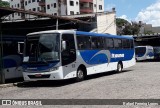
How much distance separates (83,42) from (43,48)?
3444mm

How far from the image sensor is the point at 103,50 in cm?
2317

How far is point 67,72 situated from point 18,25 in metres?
13.5

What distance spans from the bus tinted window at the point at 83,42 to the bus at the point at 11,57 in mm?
3388

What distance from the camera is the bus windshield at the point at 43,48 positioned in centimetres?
1755

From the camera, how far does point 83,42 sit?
67.1ft

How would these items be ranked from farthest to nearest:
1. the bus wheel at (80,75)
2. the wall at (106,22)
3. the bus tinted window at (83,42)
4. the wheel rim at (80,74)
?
the wall at (106,22)
the bus tinted window at (83,42)
the wheel rim at (80,74)
the bus wheel at (80,75)

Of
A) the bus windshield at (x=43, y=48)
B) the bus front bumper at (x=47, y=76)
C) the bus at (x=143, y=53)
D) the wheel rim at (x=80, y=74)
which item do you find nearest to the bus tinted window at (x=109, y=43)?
the wheel rim at (x=80, y=74)

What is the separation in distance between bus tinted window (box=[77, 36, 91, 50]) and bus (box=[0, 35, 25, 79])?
3.39 meters

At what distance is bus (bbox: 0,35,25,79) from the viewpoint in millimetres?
20594

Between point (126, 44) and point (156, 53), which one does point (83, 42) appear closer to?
point (126, 44)

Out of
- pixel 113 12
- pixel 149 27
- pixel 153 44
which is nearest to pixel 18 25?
pixel 113 12

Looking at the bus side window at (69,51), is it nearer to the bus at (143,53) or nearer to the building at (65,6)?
the bus at (143,53)

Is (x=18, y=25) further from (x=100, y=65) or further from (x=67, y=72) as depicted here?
(x=67, y=72)

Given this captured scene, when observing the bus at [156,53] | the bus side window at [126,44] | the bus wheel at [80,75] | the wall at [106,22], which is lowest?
the bus at [156,53]
